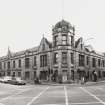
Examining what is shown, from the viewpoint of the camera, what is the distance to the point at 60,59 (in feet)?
133

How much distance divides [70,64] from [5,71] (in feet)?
96.5

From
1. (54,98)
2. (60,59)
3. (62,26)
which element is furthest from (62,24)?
(54,98)

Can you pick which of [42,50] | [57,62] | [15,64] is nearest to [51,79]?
[57,62]

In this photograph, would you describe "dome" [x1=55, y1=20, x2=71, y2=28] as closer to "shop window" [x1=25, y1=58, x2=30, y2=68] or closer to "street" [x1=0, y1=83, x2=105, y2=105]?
"shop window" [x1=25, y1=58, x2=30, y2=68]

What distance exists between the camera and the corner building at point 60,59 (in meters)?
40.6

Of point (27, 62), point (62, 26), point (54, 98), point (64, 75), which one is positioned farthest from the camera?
point (27, 62)

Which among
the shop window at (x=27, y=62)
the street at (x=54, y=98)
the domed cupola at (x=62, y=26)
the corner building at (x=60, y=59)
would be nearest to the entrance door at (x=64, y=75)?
the corner building at (x=60, y=59)

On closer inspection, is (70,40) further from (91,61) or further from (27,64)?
→ (27,64)

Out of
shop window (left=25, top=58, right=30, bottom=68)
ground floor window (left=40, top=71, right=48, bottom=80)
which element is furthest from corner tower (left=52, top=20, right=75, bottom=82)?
shop window (left=25, top=58, right=30, bottom=68)

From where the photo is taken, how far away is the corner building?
40594mm

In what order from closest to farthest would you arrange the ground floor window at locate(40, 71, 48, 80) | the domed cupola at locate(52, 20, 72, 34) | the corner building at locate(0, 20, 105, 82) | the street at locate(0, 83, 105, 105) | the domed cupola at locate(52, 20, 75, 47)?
the street at locate(0, 83, 105, 105) < the corner building at locate(0, 20, 105, 82) < the domed cupola at locate(52, 20, 75, 47) < the domed cupola at locate(52, 20, 72, 34) < the ground floor window at locate(40, 71, 48, 80)

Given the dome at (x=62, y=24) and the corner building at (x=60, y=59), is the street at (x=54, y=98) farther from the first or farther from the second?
the dome at (x=62, y=24)

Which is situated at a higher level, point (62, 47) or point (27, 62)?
point (62, 47)

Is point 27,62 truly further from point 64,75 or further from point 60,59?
point 64,75
